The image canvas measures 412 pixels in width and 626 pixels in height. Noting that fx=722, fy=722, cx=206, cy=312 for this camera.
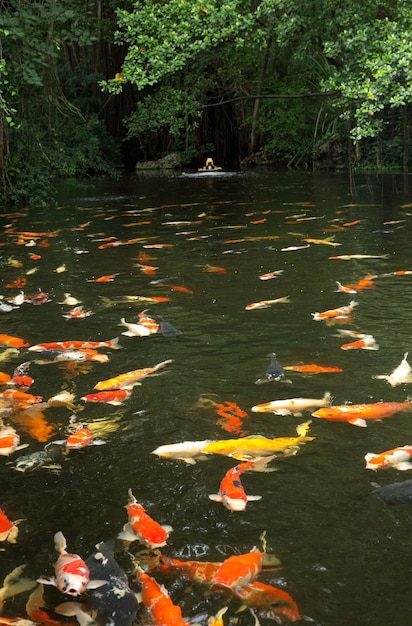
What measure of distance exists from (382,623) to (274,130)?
2524 cm

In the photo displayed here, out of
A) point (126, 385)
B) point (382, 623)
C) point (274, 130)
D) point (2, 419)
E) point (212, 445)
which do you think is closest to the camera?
point (382, 623)

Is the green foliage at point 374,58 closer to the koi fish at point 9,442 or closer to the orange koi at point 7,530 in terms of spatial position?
the koi fish at point 9,442

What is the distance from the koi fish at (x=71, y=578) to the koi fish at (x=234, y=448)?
0.99 meters

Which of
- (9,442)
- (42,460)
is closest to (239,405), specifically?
(42,460)

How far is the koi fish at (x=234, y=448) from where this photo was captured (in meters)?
3.52

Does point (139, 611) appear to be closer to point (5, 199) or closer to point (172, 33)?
point (172, 33)

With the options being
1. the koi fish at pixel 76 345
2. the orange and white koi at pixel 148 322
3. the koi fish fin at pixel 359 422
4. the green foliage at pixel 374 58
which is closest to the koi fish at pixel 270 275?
the orange and white koi at pixel 148 322

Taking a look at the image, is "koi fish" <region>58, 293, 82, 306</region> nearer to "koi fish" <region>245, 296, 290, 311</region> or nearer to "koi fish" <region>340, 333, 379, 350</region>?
"koi fish" <region>245, 296, 290, 311</region>

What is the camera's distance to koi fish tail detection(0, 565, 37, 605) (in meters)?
2.60

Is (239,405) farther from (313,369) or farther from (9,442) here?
(9,442)

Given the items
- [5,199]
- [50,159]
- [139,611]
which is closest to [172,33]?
[50,159]

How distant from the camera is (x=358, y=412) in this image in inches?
152

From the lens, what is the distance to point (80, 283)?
24.6ft

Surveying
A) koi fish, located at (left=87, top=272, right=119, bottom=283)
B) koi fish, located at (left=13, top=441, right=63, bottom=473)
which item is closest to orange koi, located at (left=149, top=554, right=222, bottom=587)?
koi fish, located at (left=13, top=441, right=63, bottom=473)
